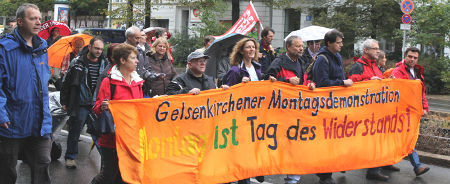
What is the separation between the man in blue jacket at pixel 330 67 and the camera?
257 inches

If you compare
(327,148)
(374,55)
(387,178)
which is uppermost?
(374,55)

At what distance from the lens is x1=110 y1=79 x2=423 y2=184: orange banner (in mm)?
5266

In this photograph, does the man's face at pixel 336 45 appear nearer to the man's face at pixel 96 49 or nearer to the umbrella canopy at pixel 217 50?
the umbrella canopy at pixel 217 50

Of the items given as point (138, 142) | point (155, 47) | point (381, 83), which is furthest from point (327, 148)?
point (155, 47)

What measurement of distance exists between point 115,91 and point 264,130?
174 centimetres

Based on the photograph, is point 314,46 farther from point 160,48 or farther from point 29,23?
point 29,23

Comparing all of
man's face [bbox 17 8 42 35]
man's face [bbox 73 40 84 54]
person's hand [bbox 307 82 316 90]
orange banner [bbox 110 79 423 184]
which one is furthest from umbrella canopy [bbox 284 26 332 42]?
man's face [bbox 17 8 42 35]

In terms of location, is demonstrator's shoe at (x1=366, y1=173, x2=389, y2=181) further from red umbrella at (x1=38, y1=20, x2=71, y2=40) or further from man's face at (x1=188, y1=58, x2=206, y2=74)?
red umbrella at (x1=38, y1=20, x2=71, y2=40)

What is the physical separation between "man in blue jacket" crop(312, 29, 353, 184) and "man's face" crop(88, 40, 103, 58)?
2764 mm

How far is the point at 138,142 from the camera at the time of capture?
5.19 m

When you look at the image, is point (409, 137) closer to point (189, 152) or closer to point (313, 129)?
point (313, 129)

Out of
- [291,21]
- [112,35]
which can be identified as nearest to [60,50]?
[112,35]

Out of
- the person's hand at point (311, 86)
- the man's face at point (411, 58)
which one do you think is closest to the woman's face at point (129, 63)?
the person's hand at point (311, 86)

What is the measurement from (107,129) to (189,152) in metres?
0.85
